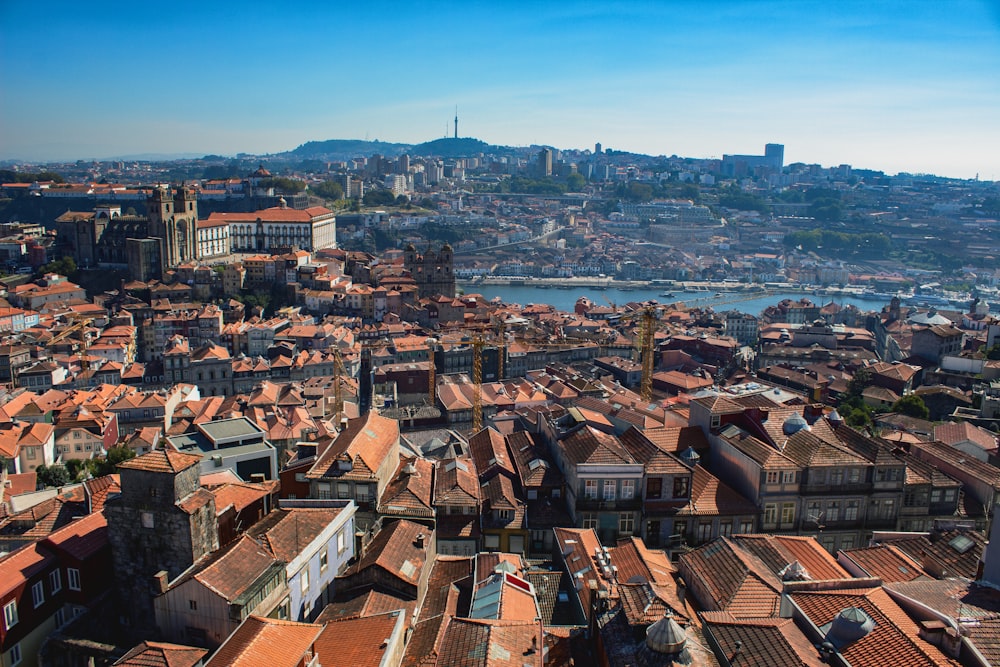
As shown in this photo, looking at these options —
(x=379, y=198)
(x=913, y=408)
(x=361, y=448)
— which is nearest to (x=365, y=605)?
(x=361, y=448)

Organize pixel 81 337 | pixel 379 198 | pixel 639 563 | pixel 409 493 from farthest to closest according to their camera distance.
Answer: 1. pixel 379 198
2. pixel 81 337
3. pixel 409 493
4. pixel 639 563

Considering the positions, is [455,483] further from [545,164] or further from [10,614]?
[545,164]

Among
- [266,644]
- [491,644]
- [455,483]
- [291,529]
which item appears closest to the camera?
[266,644]

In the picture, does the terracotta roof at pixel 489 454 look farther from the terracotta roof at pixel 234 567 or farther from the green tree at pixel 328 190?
the green tree at pixel 328 190

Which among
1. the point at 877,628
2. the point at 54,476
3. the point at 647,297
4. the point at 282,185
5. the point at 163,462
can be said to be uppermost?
the point at 282,185

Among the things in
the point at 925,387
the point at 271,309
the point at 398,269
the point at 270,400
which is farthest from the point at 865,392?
the point at 398,269

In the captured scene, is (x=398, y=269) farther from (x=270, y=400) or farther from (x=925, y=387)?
(x=925, y=387)
